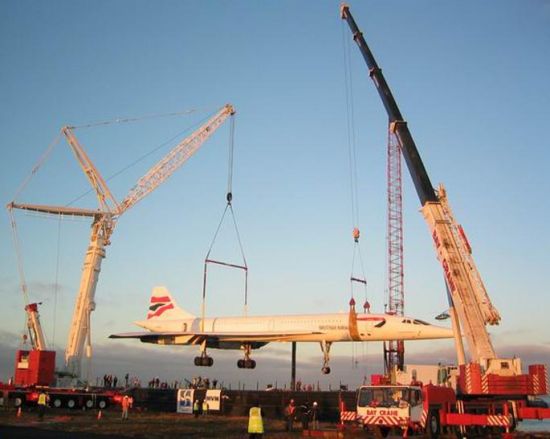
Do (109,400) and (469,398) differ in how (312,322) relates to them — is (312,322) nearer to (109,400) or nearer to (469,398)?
(109,400)

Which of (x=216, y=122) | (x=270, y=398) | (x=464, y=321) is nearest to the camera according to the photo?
(x=464, y=321)

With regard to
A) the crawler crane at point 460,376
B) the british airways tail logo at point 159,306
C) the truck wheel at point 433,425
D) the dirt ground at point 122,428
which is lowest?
the dirt ground at point 122,428

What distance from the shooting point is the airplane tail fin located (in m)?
67.1

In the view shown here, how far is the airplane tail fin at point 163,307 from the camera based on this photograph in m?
67.1

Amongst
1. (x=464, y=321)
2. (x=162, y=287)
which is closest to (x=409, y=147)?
(x=464, y=321)

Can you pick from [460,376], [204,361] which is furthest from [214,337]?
[460,376]

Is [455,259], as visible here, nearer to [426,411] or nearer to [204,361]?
[426,411]

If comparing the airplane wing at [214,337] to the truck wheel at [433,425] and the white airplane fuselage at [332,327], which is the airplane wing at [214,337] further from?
the truck wheel at [433,425]

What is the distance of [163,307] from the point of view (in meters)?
68.6

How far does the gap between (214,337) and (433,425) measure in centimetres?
3453

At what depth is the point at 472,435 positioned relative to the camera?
25.3 meters

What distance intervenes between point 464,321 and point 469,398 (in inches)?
126

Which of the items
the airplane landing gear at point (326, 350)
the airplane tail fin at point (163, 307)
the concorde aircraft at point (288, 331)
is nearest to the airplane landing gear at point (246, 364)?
the concorde aircraft at point (288, 331)

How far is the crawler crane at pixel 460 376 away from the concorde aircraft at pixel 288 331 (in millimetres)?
20840
